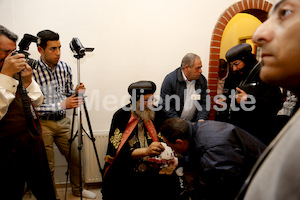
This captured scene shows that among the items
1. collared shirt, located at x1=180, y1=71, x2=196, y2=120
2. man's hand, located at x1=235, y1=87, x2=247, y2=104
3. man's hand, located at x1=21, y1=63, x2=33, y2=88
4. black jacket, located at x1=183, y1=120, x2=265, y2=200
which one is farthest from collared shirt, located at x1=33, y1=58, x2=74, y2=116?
man's hand, located at x1=235, y1=87, x2=247, y2=104

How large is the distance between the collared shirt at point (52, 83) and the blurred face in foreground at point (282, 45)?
2.07 metres

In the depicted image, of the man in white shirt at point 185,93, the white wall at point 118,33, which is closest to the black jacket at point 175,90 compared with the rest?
the man in white shirt at point 185,93

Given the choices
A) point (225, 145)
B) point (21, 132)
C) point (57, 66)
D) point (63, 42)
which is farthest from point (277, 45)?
point (63, 42)

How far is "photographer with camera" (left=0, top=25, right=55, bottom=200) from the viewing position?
4.40 ft

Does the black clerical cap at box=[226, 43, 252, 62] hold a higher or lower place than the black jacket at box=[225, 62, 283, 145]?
higher

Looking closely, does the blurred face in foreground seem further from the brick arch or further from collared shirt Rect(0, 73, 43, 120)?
the brick arch

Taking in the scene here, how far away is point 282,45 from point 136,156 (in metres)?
1.71

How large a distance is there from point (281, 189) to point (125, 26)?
261 cm

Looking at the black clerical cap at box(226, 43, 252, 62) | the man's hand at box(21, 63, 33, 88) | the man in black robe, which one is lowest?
the man in black robe

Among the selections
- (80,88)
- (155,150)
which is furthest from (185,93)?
(80,88)

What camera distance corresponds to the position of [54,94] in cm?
226

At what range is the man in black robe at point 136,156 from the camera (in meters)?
1.91

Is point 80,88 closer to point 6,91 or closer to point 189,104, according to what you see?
point 6,91

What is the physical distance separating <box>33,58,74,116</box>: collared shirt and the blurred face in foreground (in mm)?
2066
